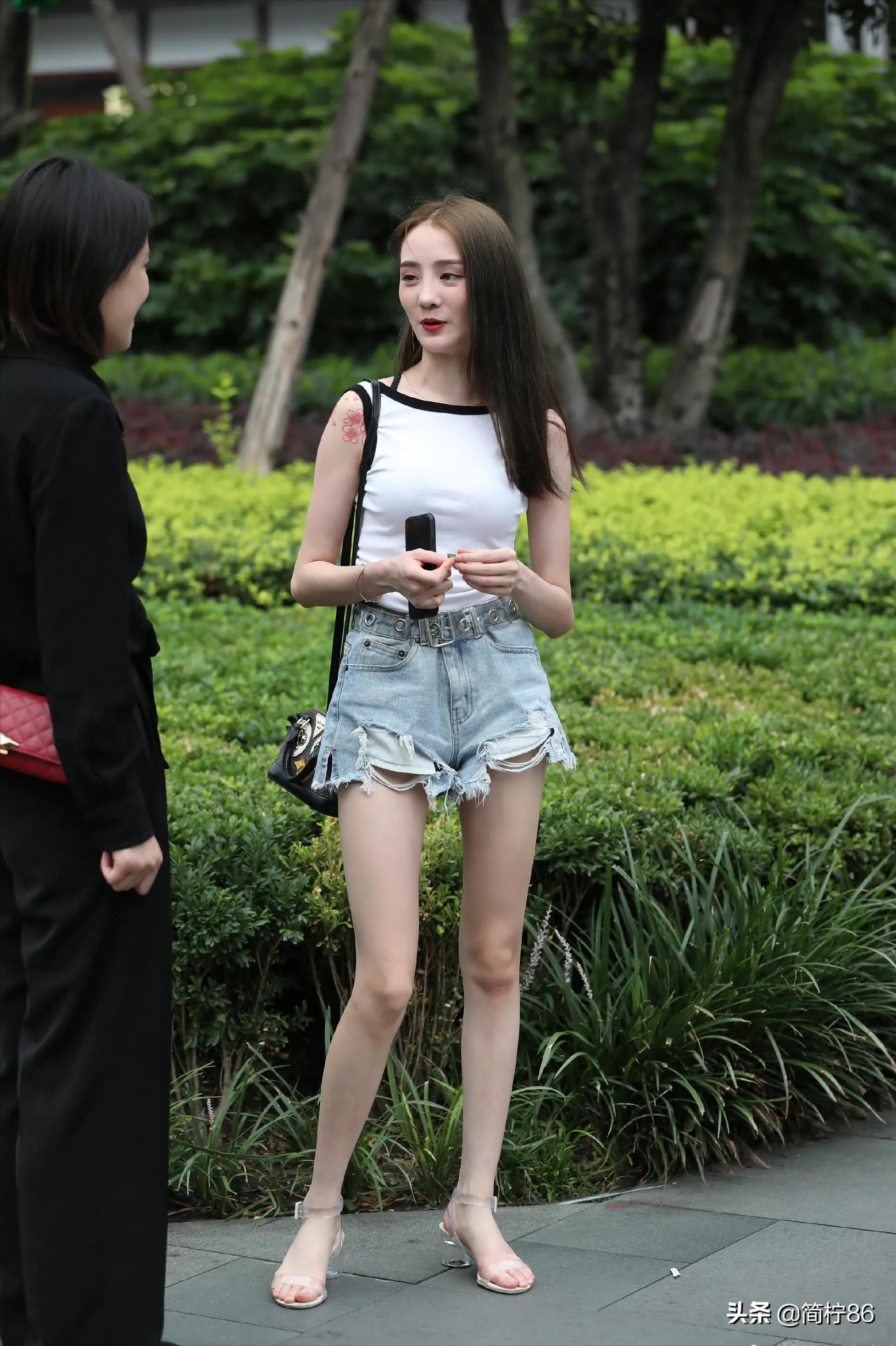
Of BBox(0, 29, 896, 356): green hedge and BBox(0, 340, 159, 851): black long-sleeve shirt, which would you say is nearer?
BBox(0, 340, 159, 851): black long-sleeve shirt

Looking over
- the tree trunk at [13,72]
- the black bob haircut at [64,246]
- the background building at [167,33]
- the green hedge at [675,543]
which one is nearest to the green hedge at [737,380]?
the tree trunk at [13,72]

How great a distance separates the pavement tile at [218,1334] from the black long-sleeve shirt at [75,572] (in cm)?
103

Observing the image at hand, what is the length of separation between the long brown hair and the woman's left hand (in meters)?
0.26

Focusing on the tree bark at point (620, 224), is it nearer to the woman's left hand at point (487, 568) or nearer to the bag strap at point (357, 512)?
the bag strap at point (357, 512)

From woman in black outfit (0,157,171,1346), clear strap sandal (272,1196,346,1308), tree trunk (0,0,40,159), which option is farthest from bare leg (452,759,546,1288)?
tree trunk (0,0,40,159)

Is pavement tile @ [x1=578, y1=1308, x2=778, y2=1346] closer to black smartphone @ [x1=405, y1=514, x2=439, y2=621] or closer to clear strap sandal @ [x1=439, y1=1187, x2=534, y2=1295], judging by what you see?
clear strap sandal @ [x1=439, y1=1187, x2=534, y2=1295]

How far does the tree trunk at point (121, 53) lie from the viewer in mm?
16516

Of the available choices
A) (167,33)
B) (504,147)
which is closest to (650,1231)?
(504,147)

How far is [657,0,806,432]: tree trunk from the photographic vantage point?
12008 millimetres

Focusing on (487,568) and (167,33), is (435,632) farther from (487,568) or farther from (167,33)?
(167,33)

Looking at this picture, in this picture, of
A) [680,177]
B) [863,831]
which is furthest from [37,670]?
[680,177]

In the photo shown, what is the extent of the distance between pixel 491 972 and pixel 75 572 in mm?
1219

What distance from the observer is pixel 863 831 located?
15.0 feet

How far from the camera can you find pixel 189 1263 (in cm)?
321
